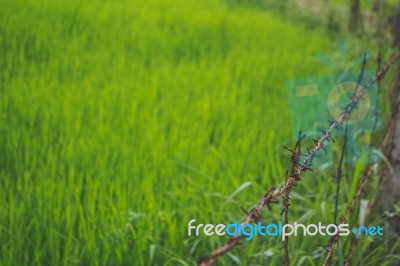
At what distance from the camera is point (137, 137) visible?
202 cm

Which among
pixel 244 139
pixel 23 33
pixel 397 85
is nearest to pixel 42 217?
pixel 244 139

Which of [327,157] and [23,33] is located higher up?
[23,33]

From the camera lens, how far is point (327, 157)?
188 cm

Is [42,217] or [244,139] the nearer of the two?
[42,217]

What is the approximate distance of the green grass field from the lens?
4.51ft

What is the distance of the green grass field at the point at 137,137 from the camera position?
4.51ft

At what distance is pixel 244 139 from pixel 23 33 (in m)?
1.61

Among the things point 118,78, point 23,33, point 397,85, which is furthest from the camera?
point 23,33

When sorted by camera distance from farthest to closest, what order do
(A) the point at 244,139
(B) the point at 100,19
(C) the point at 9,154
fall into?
1. (B) the point at 100,19
2. (A) the point at 244,139
3. (C) the point at 9,154

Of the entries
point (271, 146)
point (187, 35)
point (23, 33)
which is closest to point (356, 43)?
point (187, 35)

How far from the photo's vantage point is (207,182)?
184cm

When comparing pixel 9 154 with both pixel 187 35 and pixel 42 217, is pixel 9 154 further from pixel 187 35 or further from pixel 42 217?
pixel 187 35

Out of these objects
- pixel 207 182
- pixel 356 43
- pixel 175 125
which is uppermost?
pixel 356 43

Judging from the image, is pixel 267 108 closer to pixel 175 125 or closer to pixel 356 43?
pixel 175 125
